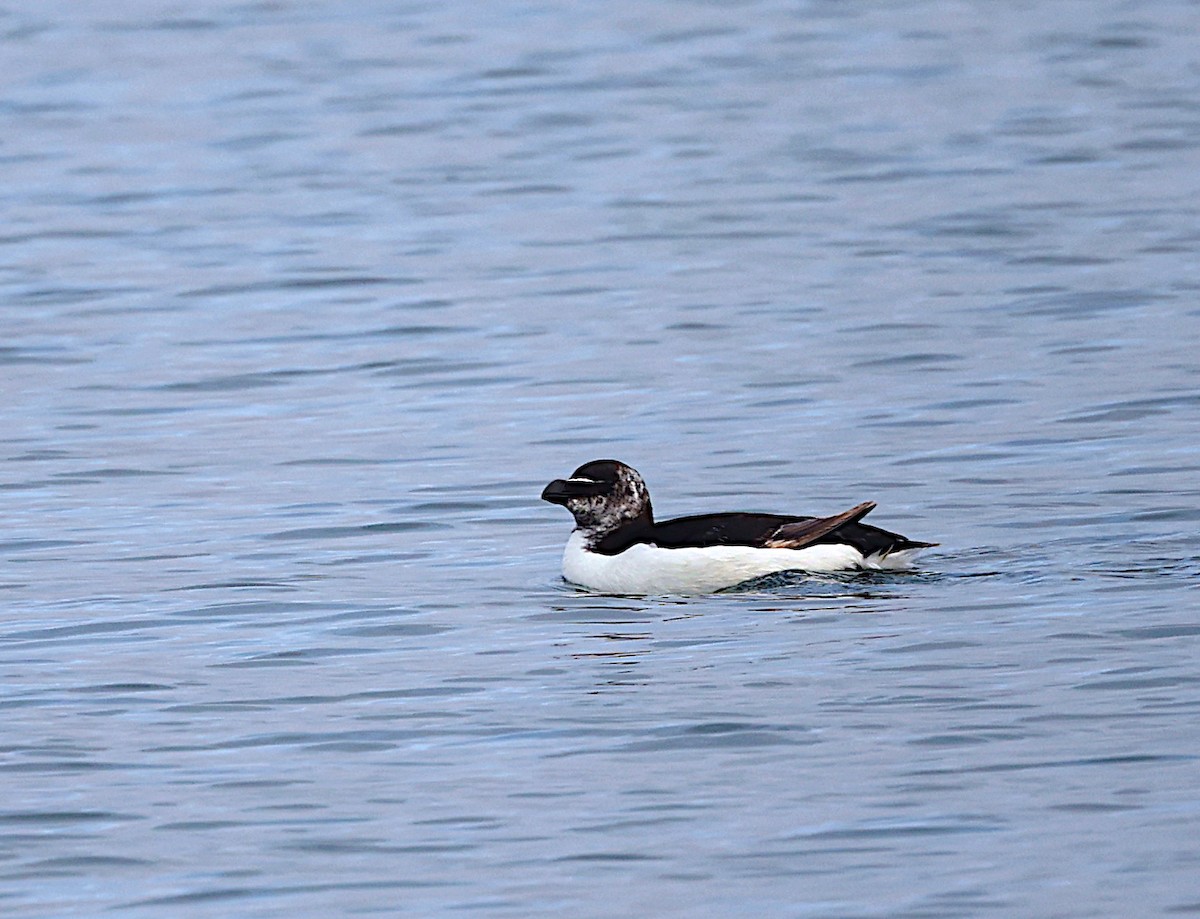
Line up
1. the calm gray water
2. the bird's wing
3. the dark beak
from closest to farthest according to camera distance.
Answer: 1. the calm gray water
2. the bird's wing
3. the dark beak

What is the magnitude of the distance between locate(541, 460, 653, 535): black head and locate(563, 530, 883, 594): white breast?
0.59 m

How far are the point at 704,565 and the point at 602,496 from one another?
109cm

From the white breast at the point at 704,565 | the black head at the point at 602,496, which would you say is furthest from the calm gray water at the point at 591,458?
the black head at the point at 602,496

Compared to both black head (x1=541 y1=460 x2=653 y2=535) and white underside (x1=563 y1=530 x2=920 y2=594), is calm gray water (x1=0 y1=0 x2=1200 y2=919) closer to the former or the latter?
white underside (x1=563 y1=530 x2=920 y2=594)

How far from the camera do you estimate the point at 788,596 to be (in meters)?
13.1

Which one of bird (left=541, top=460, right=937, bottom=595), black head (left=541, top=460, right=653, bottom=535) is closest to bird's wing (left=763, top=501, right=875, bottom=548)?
bird (left=541, top=460, right=937, bottom=595)

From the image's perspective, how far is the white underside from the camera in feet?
43.7

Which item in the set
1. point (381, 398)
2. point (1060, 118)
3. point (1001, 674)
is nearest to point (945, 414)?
point (381, 398)

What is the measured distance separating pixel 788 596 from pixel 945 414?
5.45m

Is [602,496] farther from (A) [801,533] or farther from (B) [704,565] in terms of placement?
(A) [801,533]

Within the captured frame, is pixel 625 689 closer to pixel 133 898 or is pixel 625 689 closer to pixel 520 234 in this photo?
pixel 133 898

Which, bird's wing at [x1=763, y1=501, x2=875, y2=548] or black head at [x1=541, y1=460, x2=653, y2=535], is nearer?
bird's wing at [x1=763, y1=501, x2=875, y2=548]

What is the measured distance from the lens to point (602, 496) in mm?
14258

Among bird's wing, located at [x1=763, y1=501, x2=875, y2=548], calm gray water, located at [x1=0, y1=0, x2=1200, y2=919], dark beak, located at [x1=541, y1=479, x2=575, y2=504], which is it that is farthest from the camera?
dark beak, located at [x1=541, y1=479, x2=575, y2=504]
